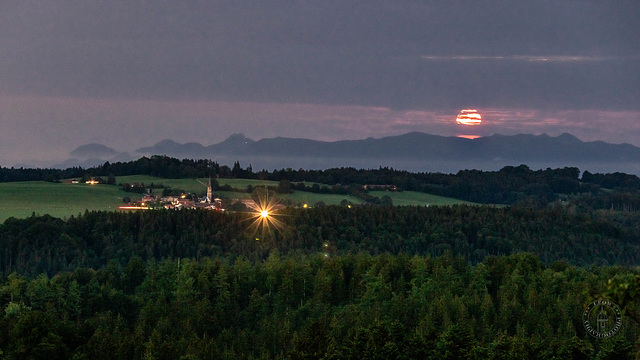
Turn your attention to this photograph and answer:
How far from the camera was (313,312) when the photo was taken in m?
108

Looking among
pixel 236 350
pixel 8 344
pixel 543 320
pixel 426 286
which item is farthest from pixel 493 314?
pixel 8 344

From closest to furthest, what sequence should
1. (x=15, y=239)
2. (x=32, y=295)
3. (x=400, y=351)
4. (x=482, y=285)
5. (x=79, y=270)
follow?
(x=400, y=351) → (x=32, y=295) → (x=482, y=285) → (x=79, y=270) → (x=15, y=239)

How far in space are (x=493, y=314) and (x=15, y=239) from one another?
11914 cm

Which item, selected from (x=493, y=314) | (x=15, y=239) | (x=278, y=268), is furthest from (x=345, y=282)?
(x=15, y=239)

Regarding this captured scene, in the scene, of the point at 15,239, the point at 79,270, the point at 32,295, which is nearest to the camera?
the point at 32,295

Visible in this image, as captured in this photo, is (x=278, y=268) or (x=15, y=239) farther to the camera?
(x=15, y=239)

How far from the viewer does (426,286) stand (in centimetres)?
11762

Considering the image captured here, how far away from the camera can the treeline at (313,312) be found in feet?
238

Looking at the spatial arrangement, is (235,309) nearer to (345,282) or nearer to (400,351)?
(345,282)

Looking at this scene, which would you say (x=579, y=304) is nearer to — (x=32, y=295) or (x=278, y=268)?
(x=278, y=268)

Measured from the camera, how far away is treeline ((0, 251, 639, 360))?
238 ft

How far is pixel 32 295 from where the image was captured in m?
113

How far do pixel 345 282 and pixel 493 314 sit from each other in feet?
110

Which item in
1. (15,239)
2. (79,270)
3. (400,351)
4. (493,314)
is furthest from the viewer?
(15,239)
